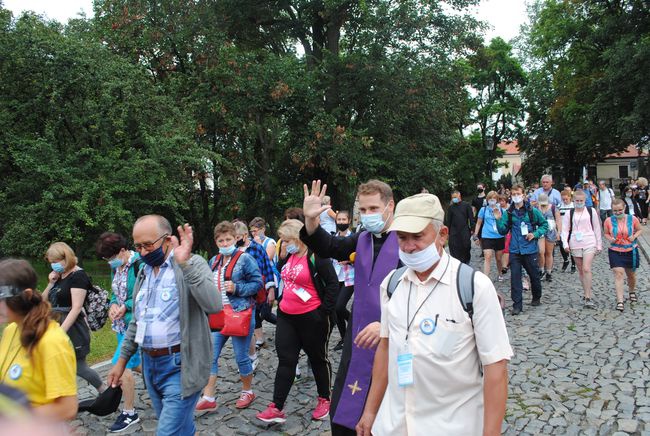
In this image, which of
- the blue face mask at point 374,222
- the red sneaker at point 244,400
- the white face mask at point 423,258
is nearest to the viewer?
the white face mask at point 423,258

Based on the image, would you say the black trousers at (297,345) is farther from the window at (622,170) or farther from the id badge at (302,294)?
the window at (622,170)

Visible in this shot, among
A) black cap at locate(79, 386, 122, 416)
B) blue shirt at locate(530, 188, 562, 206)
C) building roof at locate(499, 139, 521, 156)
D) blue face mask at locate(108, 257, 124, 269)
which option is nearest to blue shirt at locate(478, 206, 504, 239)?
blue shirt at locate(530, 188, 562, 206)

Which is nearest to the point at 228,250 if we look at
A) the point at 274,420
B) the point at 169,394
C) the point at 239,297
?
the point at 239,297

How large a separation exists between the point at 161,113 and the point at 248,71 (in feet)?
11.6

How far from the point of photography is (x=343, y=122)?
21031 mm

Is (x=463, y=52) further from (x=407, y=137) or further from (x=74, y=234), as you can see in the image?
(x=74, y=234)

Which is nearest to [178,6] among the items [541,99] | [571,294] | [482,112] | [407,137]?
[407,137]

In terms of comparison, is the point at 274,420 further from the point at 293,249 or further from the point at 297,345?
the point at 293,249

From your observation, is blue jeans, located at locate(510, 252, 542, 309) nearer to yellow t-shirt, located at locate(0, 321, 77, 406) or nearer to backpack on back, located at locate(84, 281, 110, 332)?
backpack on back, located at locate(84, 281, 110, 332)

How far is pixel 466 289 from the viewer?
238 centimetres

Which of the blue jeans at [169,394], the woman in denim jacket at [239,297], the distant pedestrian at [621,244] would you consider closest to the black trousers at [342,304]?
the woman in denim jacket at [239,297]

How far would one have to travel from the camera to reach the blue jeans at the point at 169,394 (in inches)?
143

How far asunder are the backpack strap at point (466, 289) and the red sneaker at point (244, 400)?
382 cm

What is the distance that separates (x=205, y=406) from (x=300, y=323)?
140 cm
